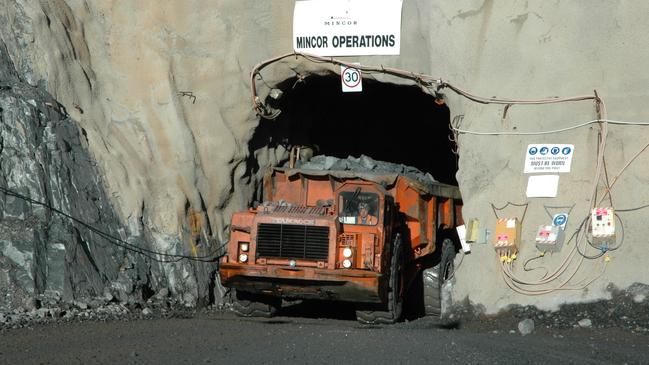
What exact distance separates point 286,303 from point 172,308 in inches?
99.8

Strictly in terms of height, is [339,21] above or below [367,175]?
above

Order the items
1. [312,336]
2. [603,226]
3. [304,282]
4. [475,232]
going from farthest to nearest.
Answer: [475,232], [304,282], [603,226], [312,336]

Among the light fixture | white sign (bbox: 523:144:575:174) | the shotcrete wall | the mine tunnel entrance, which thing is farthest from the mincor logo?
the light fixture

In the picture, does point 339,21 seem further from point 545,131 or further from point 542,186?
point 542,186

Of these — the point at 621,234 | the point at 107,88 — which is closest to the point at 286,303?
the point at 107,88

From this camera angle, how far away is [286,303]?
58.2ft

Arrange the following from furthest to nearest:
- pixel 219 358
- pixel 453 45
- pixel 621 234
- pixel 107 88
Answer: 1. pixel 107 88
2. pixel 453 45
3. pixel 621 234
4. pixel 219 358

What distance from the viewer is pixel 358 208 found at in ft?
50.5

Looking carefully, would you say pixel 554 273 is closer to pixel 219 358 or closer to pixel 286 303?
pixel 286 303

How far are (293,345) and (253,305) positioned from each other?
14.0 feet

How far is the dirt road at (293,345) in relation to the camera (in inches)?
432

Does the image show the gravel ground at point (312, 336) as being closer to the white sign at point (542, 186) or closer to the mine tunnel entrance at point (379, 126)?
the white sign at point (542, 186)

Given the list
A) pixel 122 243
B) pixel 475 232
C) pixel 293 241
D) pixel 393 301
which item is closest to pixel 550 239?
pixel 475 232

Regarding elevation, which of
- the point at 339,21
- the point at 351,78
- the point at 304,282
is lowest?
the point at 304,282
